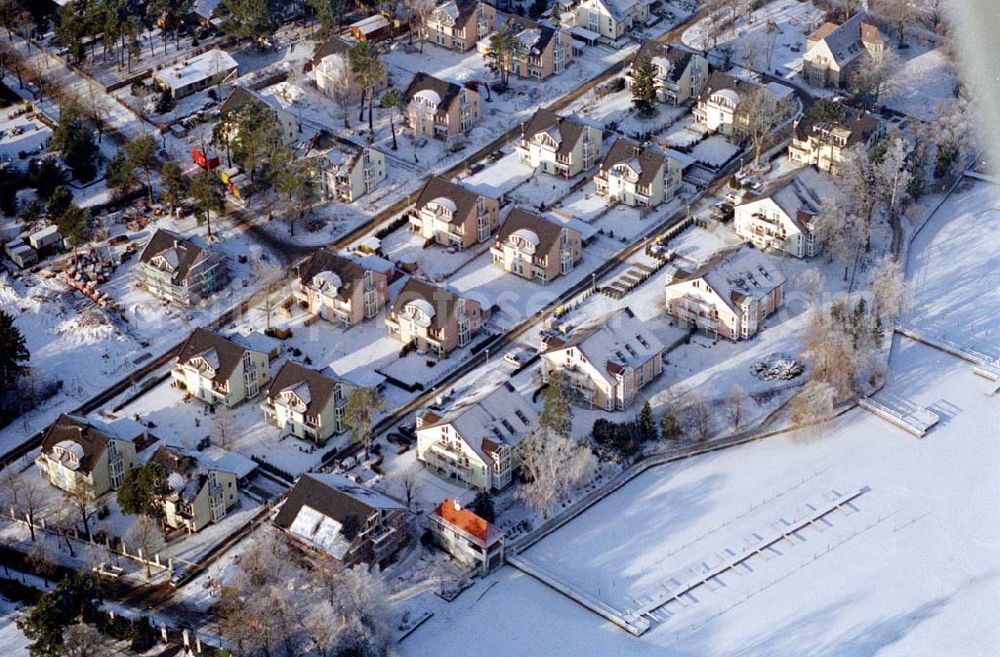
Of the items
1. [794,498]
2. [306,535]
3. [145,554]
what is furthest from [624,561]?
[145,554]

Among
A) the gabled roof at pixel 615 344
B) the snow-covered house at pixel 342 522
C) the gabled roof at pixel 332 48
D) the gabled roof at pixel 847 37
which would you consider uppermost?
the gabled roof at pixel 847 37

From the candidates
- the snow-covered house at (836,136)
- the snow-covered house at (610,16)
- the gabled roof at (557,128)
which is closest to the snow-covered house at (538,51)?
the snow-covered house at (610,16)

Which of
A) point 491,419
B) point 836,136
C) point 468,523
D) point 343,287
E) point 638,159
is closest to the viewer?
point 468,523

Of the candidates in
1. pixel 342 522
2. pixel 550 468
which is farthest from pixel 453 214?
pixel 342 522

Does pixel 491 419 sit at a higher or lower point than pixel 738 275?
lower

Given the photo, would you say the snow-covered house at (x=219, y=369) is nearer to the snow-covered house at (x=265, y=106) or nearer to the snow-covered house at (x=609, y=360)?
the snow-covered house at (x=609, y=360)

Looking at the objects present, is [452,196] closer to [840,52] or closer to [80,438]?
[80,438]

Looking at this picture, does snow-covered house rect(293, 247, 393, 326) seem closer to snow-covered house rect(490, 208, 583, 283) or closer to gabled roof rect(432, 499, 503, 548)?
snow-covered house rect(490, 208, 583, 283)
